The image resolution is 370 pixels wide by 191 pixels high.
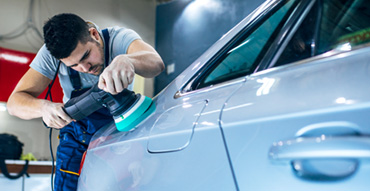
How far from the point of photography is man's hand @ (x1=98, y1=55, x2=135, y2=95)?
95 centimetres

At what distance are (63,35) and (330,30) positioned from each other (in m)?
1.17

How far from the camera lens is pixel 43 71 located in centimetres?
162

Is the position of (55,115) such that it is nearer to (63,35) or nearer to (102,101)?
(102,101)

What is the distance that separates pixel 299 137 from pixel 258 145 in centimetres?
8

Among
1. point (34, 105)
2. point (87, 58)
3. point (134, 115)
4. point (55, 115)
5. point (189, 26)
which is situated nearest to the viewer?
point (134, 115)

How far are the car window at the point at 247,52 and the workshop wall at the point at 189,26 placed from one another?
3.48 meters

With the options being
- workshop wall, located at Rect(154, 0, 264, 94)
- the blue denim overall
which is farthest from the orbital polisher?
workshop wall, located at Rect(154, 0, 264, 94)

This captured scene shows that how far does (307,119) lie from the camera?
0.52 meters

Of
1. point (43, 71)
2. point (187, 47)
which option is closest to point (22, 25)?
point (187, 47)

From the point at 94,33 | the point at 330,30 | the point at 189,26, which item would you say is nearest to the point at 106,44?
the point at 94,33

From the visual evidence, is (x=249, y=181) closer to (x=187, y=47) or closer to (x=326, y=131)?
(x=326, y=131)

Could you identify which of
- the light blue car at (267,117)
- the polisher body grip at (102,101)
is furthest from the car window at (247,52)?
the polisher body grip at (102,101)

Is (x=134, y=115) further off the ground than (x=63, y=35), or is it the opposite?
(x=63, y=35)

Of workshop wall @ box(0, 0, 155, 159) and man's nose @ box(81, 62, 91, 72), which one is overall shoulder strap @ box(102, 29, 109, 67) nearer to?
man's nose @ box(81, 62, 91, 72)
